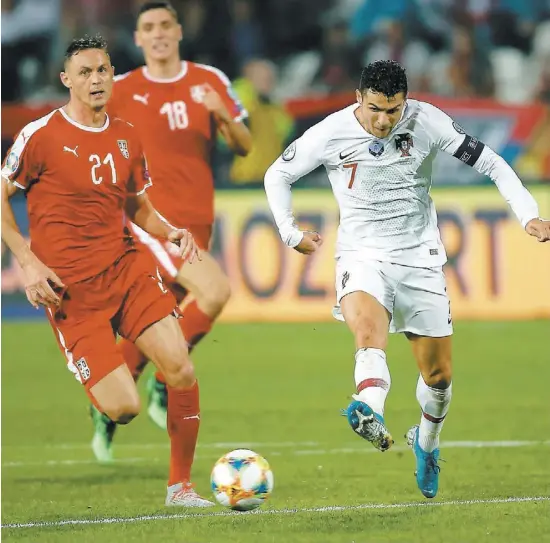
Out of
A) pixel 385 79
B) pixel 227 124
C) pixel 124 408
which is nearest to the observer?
pixel 385 79

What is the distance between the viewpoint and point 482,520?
682cm

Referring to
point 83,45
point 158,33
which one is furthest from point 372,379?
point 158,33

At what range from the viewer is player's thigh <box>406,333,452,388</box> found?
7.60 m

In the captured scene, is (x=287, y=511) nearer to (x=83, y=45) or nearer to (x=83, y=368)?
(x=83, y=368)

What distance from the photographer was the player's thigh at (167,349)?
7.49m

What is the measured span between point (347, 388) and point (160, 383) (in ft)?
9.03

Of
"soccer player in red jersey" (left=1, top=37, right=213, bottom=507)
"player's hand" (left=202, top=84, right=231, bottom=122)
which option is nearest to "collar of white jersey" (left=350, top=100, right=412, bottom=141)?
"soccer player in red jersey" (left=1, top=37, right=213, bottom=507)

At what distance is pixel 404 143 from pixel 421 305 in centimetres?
84

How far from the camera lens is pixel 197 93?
32.1 ft

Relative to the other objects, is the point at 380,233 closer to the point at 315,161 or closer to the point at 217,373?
the point at 315,161

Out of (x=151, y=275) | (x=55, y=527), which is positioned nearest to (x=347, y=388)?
(x=151, y=275)

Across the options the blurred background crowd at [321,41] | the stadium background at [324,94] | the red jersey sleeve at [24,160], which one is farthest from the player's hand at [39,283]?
the blurred background crowd at [321,41]

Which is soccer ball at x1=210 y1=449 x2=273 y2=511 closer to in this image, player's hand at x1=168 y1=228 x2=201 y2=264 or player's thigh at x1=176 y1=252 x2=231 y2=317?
player's hand at x1=168 y1=228 x2=201 y2=264

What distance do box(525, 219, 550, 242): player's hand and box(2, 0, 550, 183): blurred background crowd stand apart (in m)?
11.4
